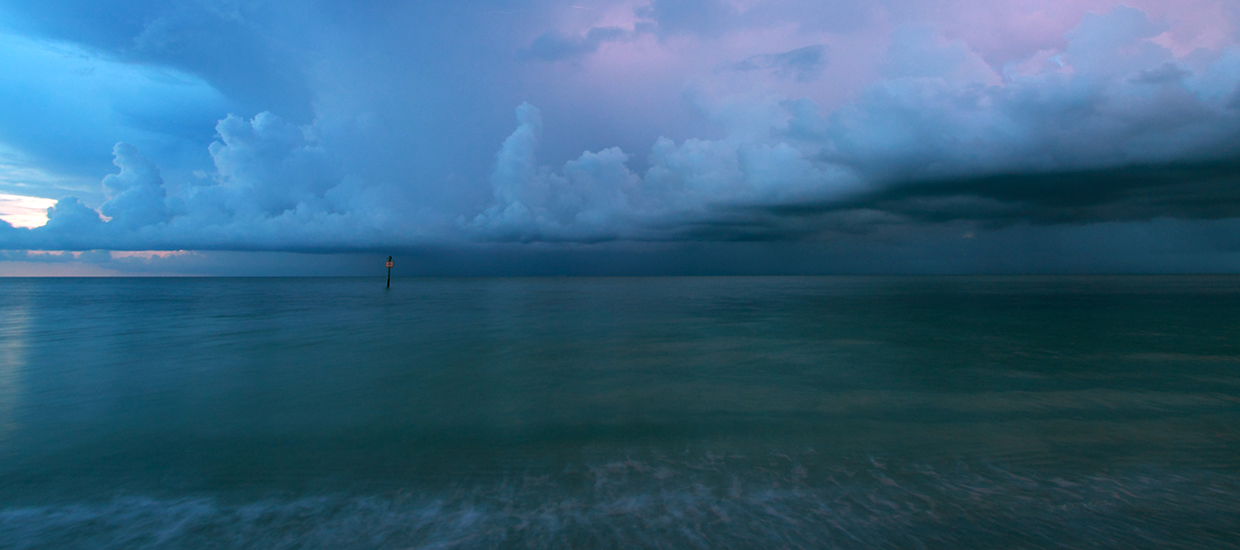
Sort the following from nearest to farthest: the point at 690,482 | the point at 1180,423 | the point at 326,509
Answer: the point at 326,509, the point at 690,482, the point at 1180,423

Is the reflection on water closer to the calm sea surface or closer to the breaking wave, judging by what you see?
the calm sea surface

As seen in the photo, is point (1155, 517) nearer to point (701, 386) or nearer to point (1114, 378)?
point (701, 386)

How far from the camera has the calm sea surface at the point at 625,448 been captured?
5840 mm

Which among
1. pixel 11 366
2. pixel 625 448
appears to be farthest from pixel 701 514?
pixel 11 366

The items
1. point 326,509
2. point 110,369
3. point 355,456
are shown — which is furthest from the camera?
point 110,369

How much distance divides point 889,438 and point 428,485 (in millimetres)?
7882

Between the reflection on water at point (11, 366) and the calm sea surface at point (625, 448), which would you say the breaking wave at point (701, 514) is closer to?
the calm sea surface at point (625, 448)

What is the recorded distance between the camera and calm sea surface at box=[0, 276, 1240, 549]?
19.2 ft

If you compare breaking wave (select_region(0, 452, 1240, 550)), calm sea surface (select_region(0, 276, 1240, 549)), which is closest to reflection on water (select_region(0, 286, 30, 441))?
calm sea surface (select_region(0, 276, 1240, 549))

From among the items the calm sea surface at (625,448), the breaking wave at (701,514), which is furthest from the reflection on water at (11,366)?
the breaking wave at (701,514)

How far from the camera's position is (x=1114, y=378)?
1410 cm

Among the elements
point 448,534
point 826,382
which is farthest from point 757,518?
point 826,382

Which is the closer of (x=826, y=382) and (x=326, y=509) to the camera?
(x=326, y=509)

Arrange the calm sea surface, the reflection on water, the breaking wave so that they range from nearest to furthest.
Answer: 1. the breaking wave
2. the calm sea surface
3. the reflection on water
